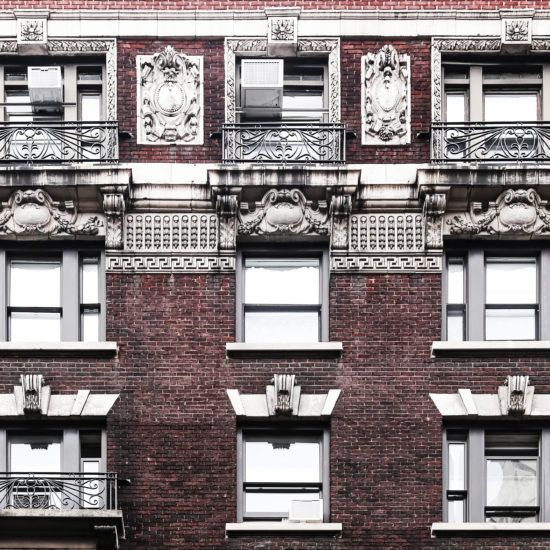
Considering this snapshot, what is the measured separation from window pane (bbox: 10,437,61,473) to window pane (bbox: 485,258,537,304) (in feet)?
23.9

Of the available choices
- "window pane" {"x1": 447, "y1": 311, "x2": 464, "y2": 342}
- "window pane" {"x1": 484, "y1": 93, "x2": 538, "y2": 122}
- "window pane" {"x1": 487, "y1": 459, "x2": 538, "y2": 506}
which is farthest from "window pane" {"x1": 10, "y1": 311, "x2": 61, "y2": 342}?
"window pane" {"x1": 484, "y1": 93, "x2": 538, "y2": 122}

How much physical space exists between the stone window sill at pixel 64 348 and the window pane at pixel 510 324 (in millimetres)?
5979

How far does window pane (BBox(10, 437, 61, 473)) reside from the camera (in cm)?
2675

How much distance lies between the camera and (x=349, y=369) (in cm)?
2680

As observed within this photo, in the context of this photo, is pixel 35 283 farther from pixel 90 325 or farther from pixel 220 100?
pixel 220 100

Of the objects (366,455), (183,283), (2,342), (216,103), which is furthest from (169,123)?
(366,455)

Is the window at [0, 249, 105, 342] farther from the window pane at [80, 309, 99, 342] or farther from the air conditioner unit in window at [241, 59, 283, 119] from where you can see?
the air conditioner unit in window at [241, 59, 283, 119]

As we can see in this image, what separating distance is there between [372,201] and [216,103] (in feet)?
10.00

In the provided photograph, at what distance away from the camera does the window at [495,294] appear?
27.4m

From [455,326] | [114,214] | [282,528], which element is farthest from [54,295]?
[455,326]

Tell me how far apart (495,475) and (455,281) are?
10.5 ft

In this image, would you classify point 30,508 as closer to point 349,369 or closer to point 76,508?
point 76,508

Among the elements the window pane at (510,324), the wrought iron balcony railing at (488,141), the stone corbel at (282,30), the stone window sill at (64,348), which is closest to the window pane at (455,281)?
the window pane at (510,324)

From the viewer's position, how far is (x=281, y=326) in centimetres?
2755
